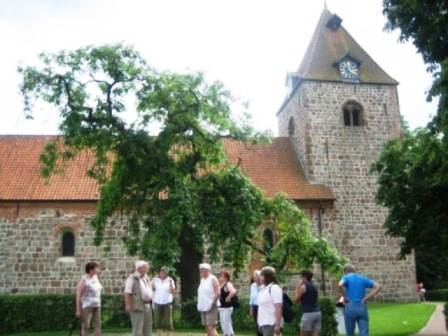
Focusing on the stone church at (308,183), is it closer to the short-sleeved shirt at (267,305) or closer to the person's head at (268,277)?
the person's head at (268,277)

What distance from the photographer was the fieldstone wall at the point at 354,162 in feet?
76.8

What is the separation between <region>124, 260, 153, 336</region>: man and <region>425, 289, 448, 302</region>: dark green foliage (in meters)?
27.1

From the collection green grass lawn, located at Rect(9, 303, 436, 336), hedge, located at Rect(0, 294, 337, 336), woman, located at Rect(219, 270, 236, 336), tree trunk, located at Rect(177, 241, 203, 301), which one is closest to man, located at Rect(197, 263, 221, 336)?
woman, located at Rect(219, 270, 236, 336)

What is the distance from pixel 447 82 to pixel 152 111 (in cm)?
858

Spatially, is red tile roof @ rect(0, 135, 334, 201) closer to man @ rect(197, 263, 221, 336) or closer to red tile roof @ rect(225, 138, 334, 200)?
red tile roof @ rect(225, 138, 334, 200)

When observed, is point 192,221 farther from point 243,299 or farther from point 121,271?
point 121,271

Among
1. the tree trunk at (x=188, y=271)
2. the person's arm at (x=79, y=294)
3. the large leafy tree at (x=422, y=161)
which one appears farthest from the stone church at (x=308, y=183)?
the person's arm at (x=79, y=294)

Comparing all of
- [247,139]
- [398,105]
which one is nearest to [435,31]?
[247,139]

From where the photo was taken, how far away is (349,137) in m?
25.4

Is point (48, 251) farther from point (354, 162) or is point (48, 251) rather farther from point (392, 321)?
point (354, 162)

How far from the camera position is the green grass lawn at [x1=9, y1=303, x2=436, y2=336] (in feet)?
46.7

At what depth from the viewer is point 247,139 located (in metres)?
15.7

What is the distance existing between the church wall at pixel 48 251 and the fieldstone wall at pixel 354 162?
10.1m

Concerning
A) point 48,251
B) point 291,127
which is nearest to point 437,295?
point 291,127
